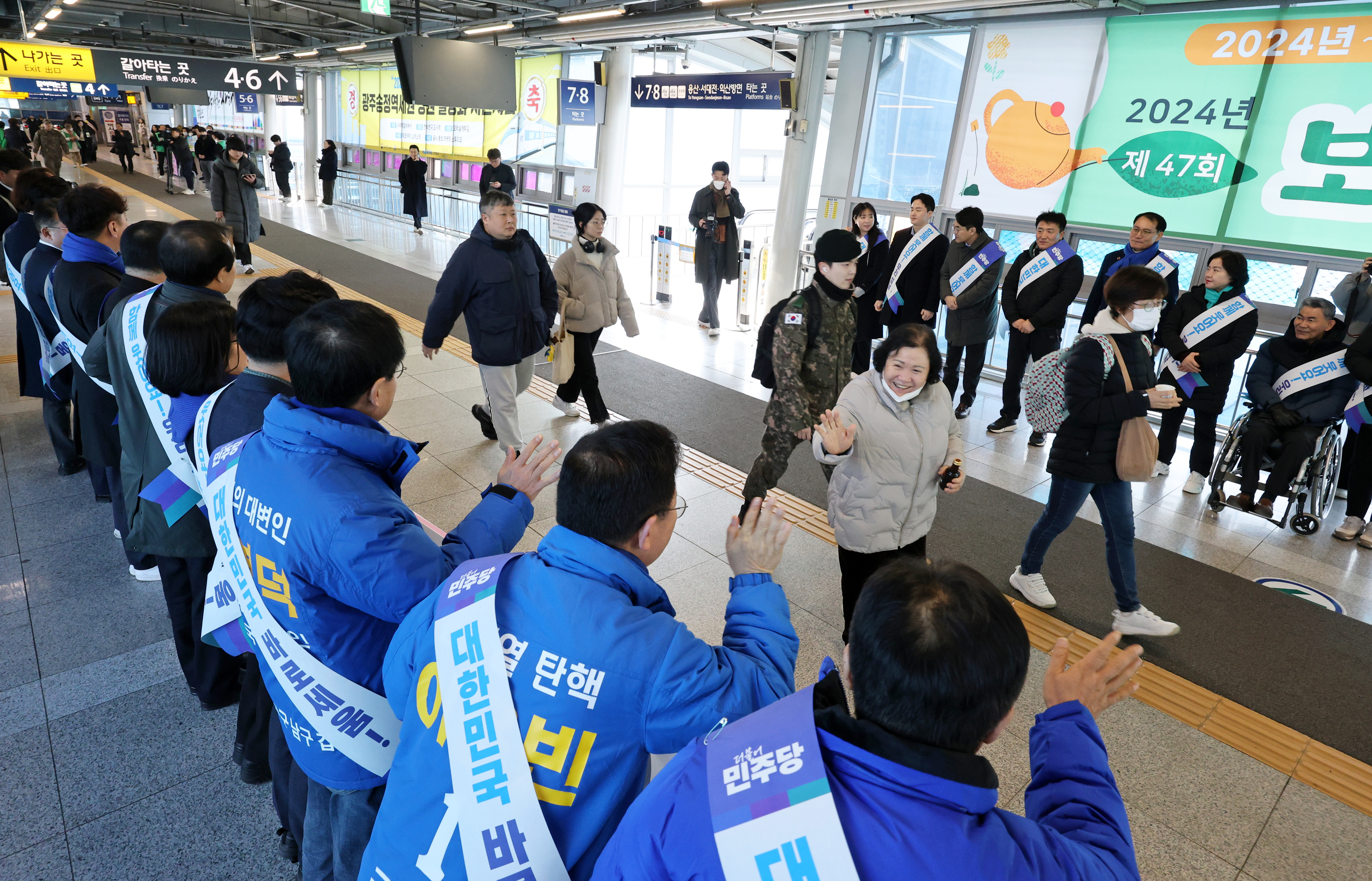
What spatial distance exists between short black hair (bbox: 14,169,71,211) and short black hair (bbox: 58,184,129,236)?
3.36 feet

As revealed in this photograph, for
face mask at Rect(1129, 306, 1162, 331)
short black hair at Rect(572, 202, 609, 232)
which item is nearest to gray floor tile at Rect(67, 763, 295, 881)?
face mask at Rect(1129, 306, 1162, 331)

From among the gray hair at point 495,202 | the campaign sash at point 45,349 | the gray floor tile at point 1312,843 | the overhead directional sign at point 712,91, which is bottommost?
the gray floor tile at point 1312,843

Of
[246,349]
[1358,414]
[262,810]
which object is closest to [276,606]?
[246,349]

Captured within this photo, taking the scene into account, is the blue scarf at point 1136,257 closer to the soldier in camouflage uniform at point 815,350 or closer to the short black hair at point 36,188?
the soldier in camouflage uniform at point 815,350

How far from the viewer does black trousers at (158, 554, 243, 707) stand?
2676 mm

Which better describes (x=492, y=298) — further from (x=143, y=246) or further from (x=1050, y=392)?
(x=1050, y=392)

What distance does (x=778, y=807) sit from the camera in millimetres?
890

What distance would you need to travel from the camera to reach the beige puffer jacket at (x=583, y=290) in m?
5.45

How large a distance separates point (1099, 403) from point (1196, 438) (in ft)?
9.50

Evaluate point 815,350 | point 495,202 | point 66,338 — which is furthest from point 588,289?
point 66,338

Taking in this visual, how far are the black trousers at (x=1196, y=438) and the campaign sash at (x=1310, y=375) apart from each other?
0.48 m

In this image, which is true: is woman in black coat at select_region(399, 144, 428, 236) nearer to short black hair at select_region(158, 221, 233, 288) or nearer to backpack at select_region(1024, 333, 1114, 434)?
short black hair at select_region(158, 221, 233, 288)

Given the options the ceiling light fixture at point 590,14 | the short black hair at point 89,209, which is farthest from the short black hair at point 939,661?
the ceiling light fixture at point 590,14

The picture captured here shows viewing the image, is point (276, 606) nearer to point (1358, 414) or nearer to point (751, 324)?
point (1358, 414)
